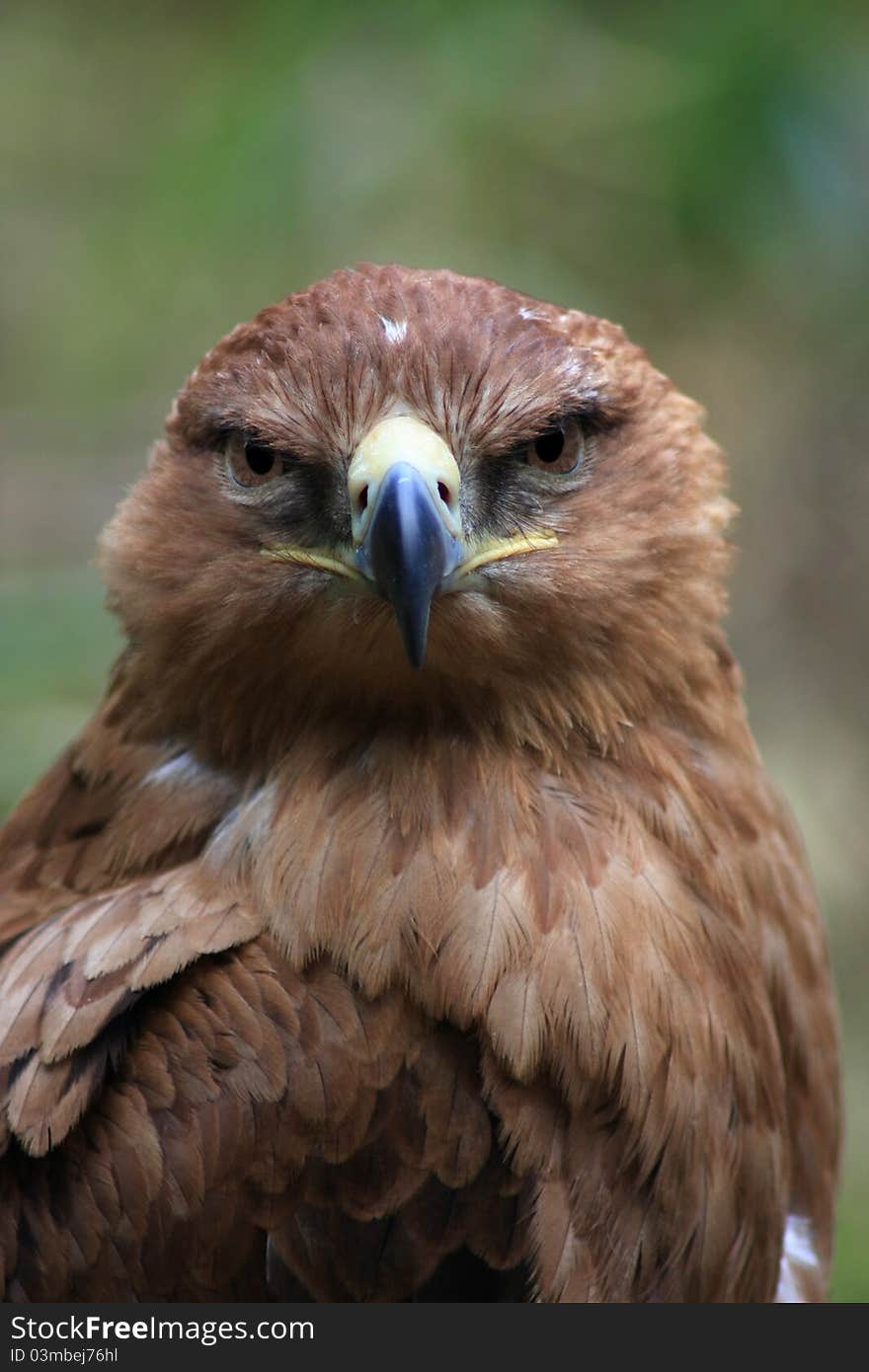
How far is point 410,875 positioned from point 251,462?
685 millimetres

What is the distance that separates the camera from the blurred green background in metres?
4.30

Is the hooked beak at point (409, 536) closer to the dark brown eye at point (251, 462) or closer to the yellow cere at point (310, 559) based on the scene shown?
the yellow cere at point (310, 559)

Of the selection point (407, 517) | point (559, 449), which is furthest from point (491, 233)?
point (407, 517)

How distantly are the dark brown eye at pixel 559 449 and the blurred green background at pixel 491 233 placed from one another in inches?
62.2

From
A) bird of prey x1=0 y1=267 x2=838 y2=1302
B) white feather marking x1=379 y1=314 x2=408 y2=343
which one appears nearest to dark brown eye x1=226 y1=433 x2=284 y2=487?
bird of prey x1=0 y1=267 x2=838 y2=1302

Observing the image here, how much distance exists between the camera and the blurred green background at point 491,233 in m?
4.30

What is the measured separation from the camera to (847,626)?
6062 mm

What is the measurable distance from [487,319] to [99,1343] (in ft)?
5.39

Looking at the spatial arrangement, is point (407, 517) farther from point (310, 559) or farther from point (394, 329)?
point (394, 329)

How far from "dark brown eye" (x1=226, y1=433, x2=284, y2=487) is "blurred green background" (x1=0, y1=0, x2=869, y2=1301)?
1294mm

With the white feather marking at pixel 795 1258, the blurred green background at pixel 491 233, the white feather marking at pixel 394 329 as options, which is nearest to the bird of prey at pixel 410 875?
the white feather marking at pixel 394 329

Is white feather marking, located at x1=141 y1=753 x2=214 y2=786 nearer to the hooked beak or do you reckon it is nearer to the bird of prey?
the bird of prey

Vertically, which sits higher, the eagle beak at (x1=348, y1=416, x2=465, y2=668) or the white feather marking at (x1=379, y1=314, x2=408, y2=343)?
the white feather marking at (x1=379, y1=314, x2=408, y2=343)

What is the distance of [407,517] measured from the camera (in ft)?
7.43
